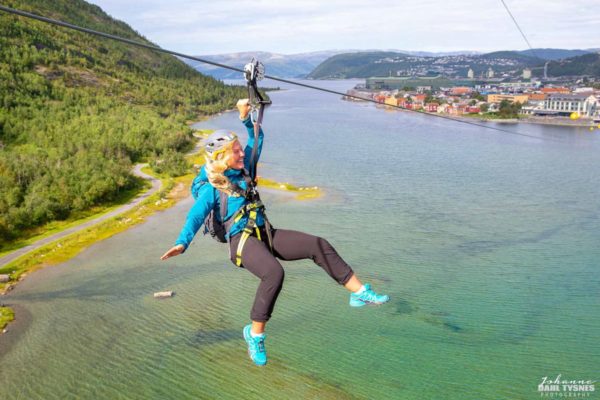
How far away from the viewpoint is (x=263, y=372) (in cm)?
1279

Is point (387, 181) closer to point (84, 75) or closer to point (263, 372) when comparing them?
point (263, 372)

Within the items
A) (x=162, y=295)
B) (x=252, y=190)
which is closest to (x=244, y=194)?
(x=252, y=190)

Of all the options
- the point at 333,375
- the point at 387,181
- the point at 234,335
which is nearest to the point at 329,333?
the point at 333,375

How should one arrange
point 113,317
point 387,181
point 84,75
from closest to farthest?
point 113,317, point 387,181, point 84,75

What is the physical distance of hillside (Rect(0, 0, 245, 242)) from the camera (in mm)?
25484

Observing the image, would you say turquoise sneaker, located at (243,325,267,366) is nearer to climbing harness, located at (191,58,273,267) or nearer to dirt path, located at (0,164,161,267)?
climbing harness, located at (191,58,273,267)

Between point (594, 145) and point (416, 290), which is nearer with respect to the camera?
point (416, 290)

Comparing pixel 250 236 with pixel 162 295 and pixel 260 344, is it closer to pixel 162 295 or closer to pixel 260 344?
pixel 260 344

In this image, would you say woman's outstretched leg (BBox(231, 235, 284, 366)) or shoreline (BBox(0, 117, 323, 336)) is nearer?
woman's outstretched leg (BBox(231, 235, 284, 366))

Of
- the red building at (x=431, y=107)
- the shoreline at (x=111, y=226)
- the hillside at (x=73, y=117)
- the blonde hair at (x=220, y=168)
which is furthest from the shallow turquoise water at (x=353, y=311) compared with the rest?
the red building at (x=431, y=107)

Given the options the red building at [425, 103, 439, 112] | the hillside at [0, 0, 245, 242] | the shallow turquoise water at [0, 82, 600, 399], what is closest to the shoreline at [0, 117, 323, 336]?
the shallow turquoise water at [0, 82, 600, 399]

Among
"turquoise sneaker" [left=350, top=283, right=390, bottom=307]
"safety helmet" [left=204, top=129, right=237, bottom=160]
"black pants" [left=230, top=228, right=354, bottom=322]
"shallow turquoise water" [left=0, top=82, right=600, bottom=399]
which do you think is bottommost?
"shallow turquoise water" [left=0, top=82, right=600, bottom=399]

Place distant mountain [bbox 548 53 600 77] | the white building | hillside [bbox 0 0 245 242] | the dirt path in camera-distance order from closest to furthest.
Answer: the dirt path < hillside [bbox 0 0 245 242] < the white building < distant mountain [bbox 548 53 600 77]

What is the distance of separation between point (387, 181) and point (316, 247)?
27722 millimetres
